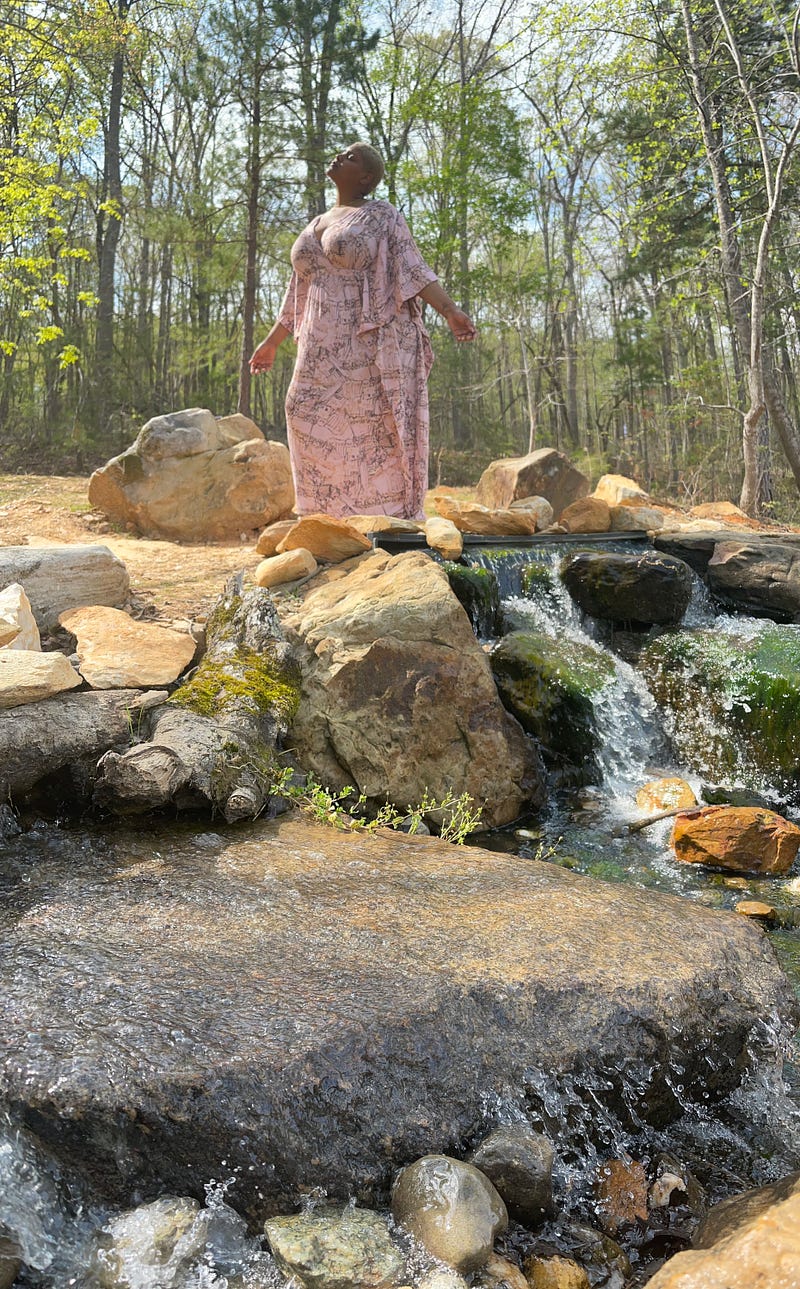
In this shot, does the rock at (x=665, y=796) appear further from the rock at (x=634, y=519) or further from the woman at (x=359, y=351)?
the rock at (x=634, y=519)

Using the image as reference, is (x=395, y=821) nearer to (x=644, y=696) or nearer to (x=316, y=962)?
(x=316, y=962)

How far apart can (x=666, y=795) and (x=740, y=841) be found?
0.74m

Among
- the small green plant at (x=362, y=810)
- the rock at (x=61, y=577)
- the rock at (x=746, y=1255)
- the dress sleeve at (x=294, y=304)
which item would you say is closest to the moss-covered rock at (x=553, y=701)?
the small green plant at (x=362, y=810)

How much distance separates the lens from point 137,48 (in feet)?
53.6

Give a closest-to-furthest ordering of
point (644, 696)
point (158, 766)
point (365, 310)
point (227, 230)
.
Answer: point (158, 766)
point (644, 696)
point (365, 310)
point (227, 230)

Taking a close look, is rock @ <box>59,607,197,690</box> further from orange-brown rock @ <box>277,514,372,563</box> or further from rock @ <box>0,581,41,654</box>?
orange-brown rock @ <box>277,514,372,563</box>

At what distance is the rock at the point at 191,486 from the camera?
848 centimetres

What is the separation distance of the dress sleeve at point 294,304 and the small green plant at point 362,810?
14.5 ft

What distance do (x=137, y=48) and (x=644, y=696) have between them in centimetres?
1722

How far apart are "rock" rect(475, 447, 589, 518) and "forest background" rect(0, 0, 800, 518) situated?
231cm

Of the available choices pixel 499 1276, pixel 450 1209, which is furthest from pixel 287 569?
pixel 499 1276

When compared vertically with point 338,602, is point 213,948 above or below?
below

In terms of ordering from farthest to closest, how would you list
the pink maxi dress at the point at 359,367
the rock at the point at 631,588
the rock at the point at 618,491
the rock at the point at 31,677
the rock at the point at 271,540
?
the rock at the point at 618,491 → the pink maxi dress at the point at 359,367 → the rock at the point at 271,540 → the rock at the point at 631,588 → the rock at the point at 31,677

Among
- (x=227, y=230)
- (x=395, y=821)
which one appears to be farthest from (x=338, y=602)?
(x=227, y=230)
